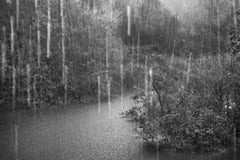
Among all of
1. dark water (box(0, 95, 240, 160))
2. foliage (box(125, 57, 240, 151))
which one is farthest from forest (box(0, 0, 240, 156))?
dark water (box(0, 95, 240, 160))

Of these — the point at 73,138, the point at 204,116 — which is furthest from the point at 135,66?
the point at 204,116

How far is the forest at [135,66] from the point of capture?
950cm

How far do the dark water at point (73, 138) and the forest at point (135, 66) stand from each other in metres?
0.61

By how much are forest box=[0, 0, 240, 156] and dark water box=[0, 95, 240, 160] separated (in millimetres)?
611

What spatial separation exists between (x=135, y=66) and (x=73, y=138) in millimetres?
18410

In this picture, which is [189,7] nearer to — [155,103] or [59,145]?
[155,103]

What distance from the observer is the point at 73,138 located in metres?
10.3

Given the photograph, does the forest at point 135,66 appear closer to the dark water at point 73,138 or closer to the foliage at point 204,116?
the foliage at point 204,116

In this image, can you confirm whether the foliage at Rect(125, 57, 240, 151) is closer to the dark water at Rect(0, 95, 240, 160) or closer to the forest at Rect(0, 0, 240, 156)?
the forest at Rect(0, 0, 240, 156)

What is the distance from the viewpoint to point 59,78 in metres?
19.0

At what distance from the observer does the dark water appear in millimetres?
8570

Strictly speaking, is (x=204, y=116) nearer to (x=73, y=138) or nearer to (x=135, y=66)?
(x=73, y=138)

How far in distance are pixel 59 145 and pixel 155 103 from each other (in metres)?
4.17

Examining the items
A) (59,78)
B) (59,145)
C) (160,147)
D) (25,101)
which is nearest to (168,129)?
(160,147)
